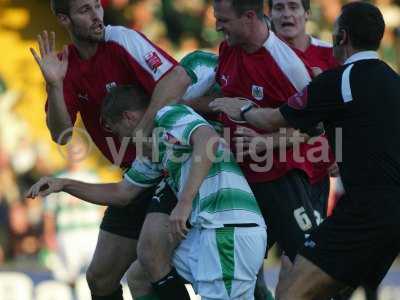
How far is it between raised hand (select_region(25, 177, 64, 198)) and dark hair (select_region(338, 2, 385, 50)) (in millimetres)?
1834

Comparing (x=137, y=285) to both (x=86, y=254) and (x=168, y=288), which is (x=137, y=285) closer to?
(x=168, y=288)

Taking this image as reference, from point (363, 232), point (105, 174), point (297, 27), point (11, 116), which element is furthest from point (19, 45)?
point (363, 232)

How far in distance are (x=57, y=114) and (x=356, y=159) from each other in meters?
2.04

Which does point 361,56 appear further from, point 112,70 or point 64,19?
point 64,19

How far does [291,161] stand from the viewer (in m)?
6.77

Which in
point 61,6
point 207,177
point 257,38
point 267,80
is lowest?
point 207,177

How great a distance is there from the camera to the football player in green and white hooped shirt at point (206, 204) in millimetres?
6055

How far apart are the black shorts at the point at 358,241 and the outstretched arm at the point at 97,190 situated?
50.5 inches

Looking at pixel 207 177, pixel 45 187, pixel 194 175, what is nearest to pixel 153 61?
pixel 207 177

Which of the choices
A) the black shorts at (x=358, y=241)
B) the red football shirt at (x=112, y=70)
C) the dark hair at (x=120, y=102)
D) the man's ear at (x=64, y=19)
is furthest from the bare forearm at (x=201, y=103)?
the black shorts at (x=358, y=241)

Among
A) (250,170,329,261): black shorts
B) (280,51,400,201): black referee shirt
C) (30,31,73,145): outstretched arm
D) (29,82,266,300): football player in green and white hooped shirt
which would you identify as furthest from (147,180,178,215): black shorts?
(280,51,400,201): black referee shirt

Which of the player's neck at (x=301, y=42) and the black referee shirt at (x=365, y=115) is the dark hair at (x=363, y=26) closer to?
the black referee shirt at (x=365, y=115)

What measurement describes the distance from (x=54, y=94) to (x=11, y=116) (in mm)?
6105

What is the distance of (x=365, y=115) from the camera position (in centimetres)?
595
